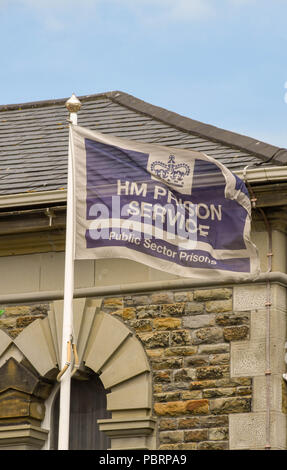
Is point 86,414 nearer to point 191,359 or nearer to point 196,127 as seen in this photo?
point 191,359

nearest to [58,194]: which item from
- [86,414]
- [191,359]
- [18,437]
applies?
[191,359]

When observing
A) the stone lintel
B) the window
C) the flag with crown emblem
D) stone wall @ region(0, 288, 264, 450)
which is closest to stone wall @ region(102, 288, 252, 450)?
stone wall @ region(0, 288, 264, 450)

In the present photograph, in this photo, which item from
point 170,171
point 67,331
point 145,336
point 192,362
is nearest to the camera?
point 67,331

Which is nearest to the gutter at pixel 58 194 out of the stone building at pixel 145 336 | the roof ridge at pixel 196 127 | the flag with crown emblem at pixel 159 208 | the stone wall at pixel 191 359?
the stone building at pixel 145 336

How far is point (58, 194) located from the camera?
13.9 meters

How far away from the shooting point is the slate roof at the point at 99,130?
14.3m

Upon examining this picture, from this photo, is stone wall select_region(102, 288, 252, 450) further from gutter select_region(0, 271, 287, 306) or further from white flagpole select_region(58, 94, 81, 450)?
white flagpole select_region(58, 94, 81, 450)

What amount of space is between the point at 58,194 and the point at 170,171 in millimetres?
2119

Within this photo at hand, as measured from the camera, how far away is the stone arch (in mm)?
13344

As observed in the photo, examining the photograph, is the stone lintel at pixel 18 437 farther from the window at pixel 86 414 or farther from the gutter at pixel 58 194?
the gutter at pixel 58 194

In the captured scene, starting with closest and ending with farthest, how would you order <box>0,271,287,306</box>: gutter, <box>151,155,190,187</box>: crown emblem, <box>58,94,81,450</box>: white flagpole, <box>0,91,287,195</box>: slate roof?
<box>58,94,81,450</box>: white flagpole < <box>151,155,190,187</box>: crown emblem < <box>0,271,287,306</box>: gutter < <box>0,91,287,195</box>: slate roof

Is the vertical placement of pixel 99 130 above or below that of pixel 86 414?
above

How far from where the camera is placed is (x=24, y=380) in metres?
14.0
